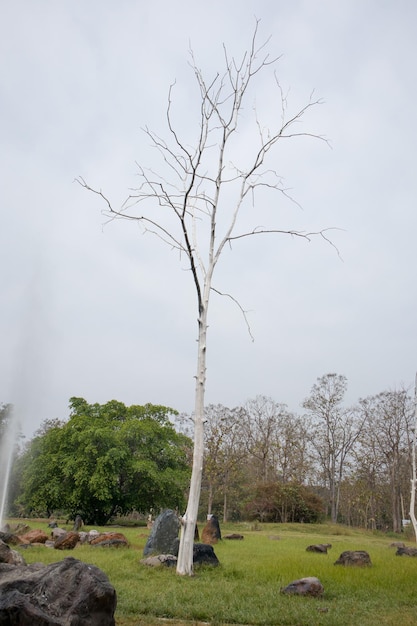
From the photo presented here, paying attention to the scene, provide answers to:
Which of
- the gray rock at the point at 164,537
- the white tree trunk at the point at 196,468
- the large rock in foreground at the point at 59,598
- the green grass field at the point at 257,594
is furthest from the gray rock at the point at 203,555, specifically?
the large rock in foreground at the point at 59,598

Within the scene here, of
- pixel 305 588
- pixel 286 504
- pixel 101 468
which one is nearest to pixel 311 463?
pixel 286 504

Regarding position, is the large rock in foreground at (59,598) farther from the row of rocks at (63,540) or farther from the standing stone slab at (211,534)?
the standing stone slab at (211,534)

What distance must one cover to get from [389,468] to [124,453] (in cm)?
1857

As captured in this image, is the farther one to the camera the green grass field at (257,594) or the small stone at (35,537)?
the small stone at (35,537)

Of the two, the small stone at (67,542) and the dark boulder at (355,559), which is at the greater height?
the dark boulder at (355,559)

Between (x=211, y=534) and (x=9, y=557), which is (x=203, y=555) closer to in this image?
(x=9, y=557)

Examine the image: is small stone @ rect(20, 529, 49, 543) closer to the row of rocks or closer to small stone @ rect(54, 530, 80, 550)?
the row of rocks

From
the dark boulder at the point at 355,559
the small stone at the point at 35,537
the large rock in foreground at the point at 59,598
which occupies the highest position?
the large rock in foreground at the point at 59,598

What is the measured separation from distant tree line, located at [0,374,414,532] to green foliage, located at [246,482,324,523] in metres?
0.07

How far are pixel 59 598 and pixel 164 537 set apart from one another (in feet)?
25.1

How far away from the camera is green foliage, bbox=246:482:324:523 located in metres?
33.0

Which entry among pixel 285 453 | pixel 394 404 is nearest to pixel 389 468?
pixel 394 404

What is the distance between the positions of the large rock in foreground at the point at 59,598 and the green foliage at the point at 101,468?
1930 centimetres

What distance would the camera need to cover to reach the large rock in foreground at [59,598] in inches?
168
